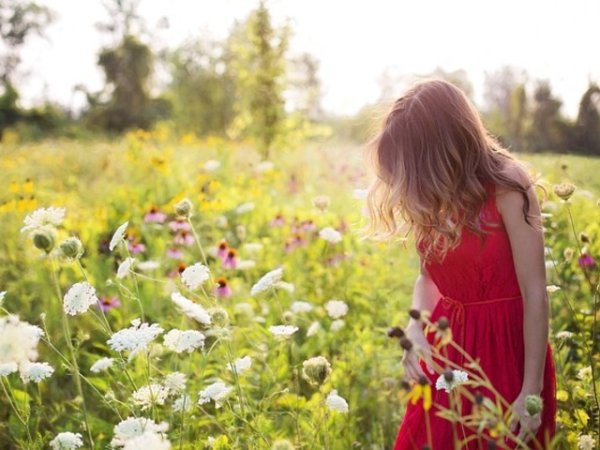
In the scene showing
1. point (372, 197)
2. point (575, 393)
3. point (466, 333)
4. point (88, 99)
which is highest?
point (372, 197)

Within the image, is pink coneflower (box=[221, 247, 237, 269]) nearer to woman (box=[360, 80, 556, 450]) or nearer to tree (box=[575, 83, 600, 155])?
woman (box=[360, 80, 556, 450])

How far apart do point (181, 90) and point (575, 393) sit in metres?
16.1

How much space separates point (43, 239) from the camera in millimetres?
1298

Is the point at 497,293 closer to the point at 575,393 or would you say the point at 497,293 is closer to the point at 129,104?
the point at 575,393

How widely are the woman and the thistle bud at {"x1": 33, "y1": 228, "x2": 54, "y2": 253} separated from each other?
2.74ft

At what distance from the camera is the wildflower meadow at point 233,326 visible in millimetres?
1493

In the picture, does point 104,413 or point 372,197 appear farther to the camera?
point 104,413

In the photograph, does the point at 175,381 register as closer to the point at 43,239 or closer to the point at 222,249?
the point at 43,239

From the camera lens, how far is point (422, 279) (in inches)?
74.6

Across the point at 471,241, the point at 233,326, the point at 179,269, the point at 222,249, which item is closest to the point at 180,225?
the point at 222,249

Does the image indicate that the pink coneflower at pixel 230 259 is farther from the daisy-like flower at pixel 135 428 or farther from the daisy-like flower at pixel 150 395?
the daisy-like flower at pixel 135 428

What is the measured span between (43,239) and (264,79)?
733 centimetres

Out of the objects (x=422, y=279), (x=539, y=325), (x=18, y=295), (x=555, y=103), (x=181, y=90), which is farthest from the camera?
(x=181, y=90)

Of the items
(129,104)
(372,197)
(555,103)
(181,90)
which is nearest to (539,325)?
(372,197)
